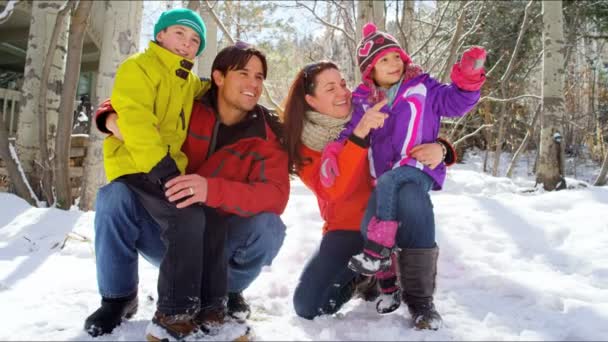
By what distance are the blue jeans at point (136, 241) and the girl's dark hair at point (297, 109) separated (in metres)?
0.33

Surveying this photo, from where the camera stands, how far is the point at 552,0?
5836 millimetres

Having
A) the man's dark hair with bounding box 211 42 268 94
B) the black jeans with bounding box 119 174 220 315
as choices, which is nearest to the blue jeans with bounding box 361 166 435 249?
the black jeans with bounding box 119 174 220 315

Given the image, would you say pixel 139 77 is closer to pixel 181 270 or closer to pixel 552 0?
pixel 181 270

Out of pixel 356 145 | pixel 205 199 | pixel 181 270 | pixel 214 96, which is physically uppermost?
pixel 214 96

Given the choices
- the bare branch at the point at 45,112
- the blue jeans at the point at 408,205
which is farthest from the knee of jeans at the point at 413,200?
the bare branch at the point at 45,112

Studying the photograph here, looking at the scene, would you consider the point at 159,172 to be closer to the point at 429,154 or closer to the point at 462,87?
the point at 429,154

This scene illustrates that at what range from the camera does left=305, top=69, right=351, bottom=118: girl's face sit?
2045mm

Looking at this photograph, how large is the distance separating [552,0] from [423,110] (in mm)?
5254

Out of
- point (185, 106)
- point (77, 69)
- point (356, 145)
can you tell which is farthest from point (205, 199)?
point (77, 69)

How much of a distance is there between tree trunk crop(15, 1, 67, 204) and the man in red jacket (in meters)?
3.31

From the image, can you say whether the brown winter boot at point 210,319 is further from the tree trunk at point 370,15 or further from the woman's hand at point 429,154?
the tree trunk at point 370,15

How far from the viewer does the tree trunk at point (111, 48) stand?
3930 mm

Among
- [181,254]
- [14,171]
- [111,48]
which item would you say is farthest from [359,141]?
[14,171]

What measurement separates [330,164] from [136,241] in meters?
0.85
